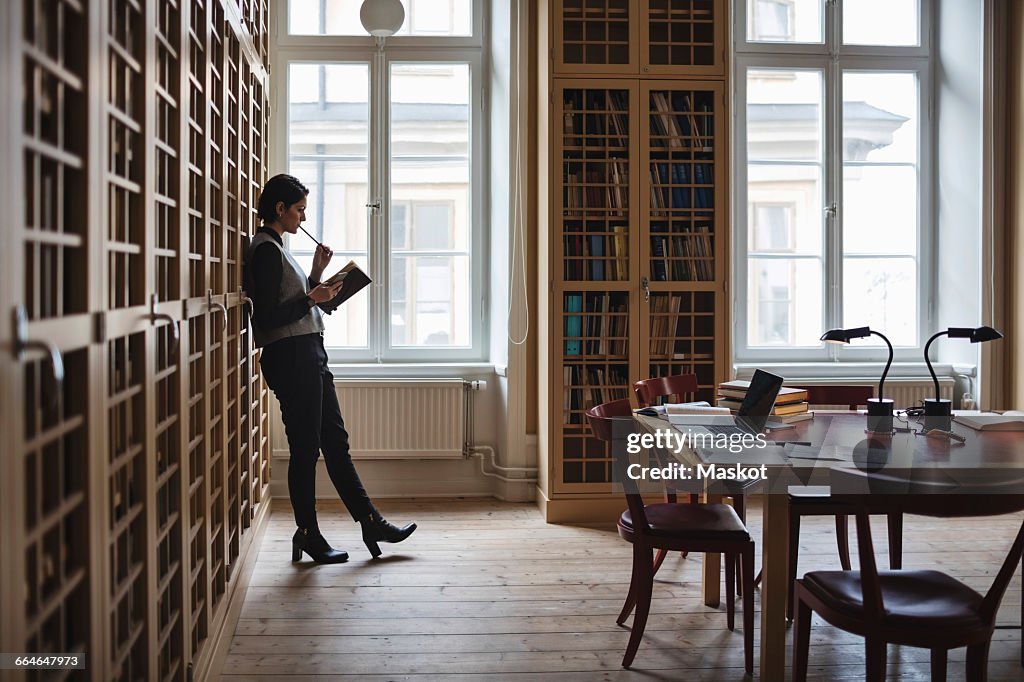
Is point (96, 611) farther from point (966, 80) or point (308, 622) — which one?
point (966, 80)

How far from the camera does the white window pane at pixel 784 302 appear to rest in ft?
18.6

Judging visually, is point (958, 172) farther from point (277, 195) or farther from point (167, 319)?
point (167, 319)

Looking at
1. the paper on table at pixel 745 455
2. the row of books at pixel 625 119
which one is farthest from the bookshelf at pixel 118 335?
the row of books at pixel 625 119

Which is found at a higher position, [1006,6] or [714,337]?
[1006,6]

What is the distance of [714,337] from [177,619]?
3.27 metres

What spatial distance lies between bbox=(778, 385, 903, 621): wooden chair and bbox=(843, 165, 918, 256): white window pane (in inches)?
82.9

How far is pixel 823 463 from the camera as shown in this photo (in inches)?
97.3

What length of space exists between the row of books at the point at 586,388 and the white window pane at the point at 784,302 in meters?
1.22

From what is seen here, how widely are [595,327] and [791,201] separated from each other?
172 centimetres

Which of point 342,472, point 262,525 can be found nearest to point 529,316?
point 342,472

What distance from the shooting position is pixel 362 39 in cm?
545

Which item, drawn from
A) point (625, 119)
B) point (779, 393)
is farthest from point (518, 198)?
point (779, 393)

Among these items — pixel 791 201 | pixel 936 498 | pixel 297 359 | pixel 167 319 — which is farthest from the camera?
pixel 791 201

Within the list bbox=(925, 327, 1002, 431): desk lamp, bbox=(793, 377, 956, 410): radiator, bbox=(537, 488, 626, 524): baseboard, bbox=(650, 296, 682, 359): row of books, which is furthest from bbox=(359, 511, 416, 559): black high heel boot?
bbox=(793, 377, 956, 410): radiator
